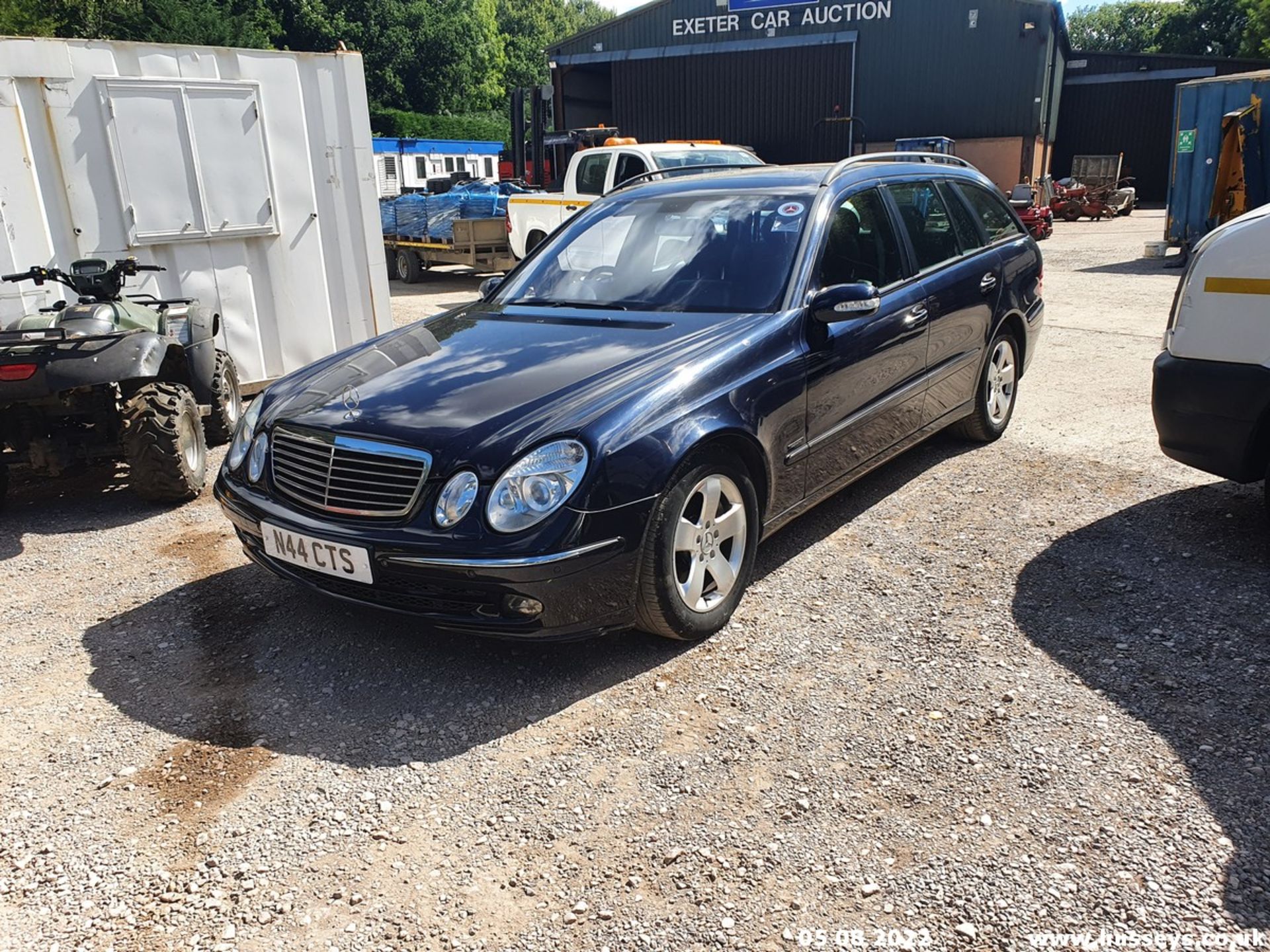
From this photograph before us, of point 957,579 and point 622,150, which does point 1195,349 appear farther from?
point 622,150

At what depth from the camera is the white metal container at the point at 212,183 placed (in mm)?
6488

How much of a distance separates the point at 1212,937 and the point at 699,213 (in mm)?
3401

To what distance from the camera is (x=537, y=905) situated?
2400 mm

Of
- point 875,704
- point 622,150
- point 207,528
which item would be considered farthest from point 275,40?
point 875,704

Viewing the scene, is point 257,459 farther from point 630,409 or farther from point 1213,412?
point 1213,412

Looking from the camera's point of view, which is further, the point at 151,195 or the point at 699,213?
the point at 151,195

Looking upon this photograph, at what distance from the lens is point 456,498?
10.2 feet

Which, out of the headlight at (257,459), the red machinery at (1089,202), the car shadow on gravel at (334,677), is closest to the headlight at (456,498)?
the car shadow on gravel at (334,677)

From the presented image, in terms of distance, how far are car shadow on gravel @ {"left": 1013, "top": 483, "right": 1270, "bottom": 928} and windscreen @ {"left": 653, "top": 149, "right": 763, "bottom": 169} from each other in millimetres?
8207

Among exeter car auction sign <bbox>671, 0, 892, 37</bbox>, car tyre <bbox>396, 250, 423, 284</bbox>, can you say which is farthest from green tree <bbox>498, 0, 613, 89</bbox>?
car tyre <bbox>396, 250, 423, 284</bbox>

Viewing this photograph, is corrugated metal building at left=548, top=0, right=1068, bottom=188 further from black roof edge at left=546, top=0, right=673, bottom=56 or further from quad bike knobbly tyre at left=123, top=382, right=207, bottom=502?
quad bike knobbly tyre at left=123, top=382, right=207, bottom=502

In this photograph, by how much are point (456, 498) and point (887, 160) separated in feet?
10.7

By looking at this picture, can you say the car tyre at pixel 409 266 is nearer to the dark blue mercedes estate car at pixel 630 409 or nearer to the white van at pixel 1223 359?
the dark blue mercedes estate car at pixel 630 409

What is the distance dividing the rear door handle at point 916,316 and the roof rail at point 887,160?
0.75m
